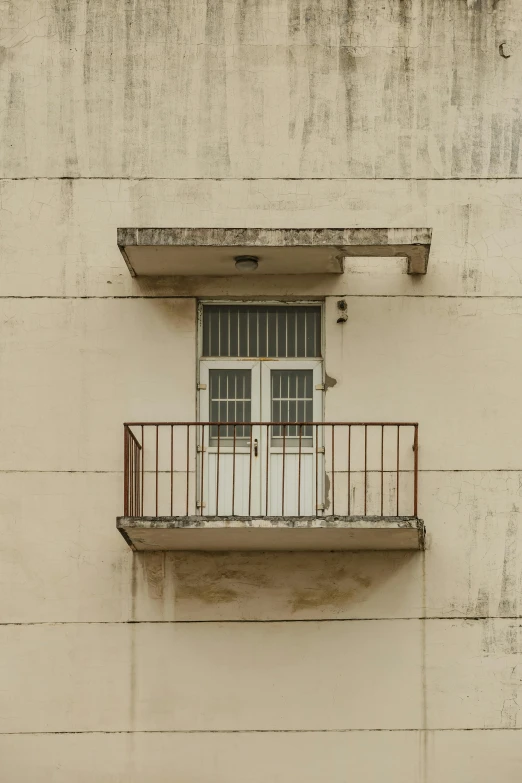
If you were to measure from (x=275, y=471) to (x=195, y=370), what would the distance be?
136 centimetres

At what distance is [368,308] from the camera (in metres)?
14.4

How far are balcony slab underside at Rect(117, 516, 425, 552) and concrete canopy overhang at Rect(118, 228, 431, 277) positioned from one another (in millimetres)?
2730

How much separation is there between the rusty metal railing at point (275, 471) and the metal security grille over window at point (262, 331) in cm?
81

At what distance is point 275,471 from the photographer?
46.6 ft

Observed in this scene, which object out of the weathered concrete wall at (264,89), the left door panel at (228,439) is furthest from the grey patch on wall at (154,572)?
the weathered concrete wall at (264,89)

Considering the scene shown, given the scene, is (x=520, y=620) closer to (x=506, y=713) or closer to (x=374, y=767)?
(x=506, y=713)

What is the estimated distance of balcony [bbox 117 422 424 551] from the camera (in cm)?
1382

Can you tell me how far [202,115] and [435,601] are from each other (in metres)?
5.71

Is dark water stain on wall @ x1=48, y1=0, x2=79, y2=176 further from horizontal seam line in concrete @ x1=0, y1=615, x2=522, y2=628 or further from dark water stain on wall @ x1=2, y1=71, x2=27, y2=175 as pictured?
horizontal seam line in concrete @ x1=0, y1=615, x2=522, y2=628

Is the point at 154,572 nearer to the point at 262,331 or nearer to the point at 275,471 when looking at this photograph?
the point at 275,471

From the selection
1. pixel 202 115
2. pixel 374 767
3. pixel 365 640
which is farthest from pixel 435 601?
pixel 202 115

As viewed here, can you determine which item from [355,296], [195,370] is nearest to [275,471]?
[195,370]

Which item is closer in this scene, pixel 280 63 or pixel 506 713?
pixel 506 713

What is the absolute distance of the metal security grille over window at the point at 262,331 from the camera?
14.5 m
